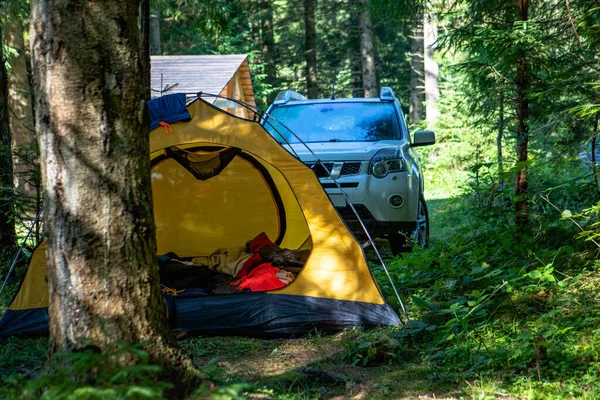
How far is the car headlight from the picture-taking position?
23.7 ft

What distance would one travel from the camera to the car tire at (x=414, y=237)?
290 inches

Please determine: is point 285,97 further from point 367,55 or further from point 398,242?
point 367,55

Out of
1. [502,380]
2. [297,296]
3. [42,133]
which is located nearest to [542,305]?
[502,380]

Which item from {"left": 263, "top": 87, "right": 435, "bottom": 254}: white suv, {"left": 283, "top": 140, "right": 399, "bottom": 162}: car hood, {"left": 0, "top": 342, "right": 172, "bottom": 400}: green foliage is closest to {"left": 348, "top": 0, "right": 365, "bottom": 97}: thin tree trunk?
{"left": 263, "top": 87, "right": 435, "bottom": 254}: white suv

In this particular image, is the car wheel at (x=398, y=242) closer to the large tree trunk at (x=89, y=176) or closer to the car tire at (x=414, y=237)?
the car tire at (x=414, y=237)

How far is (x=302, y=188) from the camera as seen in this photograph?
5.35 metres

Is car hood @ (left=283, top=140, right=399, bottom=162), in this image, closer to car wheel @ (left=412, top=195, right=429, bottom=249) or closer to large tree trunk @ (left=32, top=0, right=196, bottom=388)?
car wheel @ (left=412, top=195, right=429, bottom=249)

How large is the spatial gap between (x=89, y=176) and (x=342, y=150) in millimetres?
4577

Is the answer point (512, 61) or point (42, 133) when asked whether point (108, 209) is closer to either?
point (42, 133)

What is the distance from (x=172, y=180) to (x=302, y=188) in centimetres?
227

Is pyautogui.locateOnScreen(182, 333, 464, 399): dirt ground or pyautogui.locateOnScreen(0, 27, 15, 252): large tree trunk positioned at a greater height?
pyautogui.locateOnScreen(0, 27, 15, 252): large tree trunk

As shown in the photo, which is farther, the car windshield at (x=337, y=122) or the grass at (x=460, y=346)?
the car windshield at (x=337, y=122)

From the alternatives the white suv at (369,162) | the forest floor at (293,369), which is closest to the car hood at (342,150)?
the white suv at (369,162)

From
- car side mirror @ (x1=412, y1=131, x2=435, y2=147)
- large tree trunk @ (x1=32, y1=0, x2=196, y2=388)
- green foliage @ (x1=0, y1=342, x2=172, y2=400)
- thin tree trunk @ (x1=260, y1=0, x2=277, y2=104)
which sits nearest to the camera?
green foliage @ (x1=0, y1=342, x2=172, y2=400)
